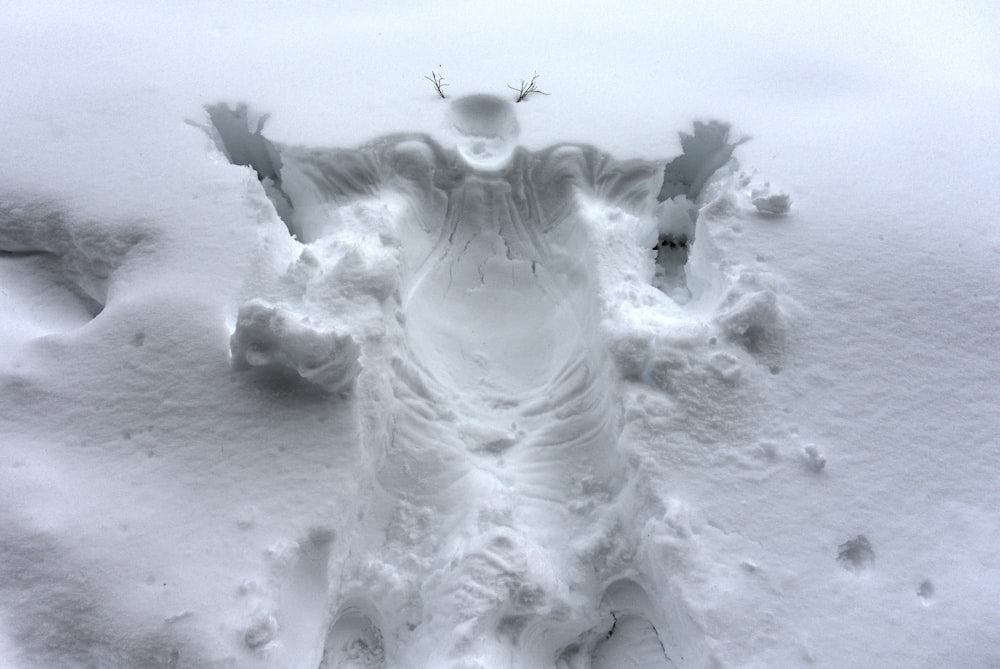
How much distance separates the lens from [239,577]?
165 centimetres

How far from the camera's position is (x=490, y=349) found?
2.34 metres

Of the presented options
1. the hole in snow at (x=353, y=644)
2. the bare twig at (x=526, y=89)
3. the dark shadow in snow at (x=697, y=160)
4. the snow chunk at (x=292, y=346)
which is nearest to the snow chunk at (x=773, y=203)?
the dark shadow in snow at (x=697, y=160)

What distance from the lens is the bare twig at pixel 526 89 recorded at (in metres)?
2.75

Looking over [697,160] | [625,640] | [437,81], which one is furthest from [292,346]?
[697,160]

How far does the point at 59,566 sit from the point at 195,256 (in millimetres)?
919

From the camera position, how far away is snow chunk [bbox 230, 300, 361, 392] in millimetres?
1832

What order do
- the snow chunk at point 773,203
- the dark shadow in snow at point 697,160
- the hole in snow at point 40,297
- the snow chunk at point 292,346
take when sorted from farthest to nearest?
the dark shadow in snow at point 697,160 → the snow chunk at point 773,203 → the hole in snow at point 40,297 → the snow chunk at point 292,346

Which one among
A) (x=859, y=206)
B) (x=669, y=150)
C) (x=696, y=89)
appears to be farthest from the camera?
(x=696, y=89)

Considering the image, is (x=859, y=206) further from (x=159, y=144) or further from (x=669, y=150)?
(x=159, y=144)

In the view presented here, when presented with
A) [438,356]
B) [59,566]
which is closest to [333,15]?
[438,356]

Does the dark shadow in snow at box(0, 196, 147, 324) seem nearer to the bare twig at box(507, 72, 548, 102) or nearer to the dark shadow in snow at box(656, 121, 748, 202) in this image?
the bare twig at box(507, 72, 548, 102)

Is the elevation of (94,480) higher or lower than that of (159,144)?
lower

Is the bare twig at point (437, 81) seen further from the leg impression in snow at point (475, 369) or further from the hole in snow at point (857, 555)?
the hole in snow at point (857, 555)

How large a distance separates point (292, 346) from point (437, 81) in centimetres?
140
